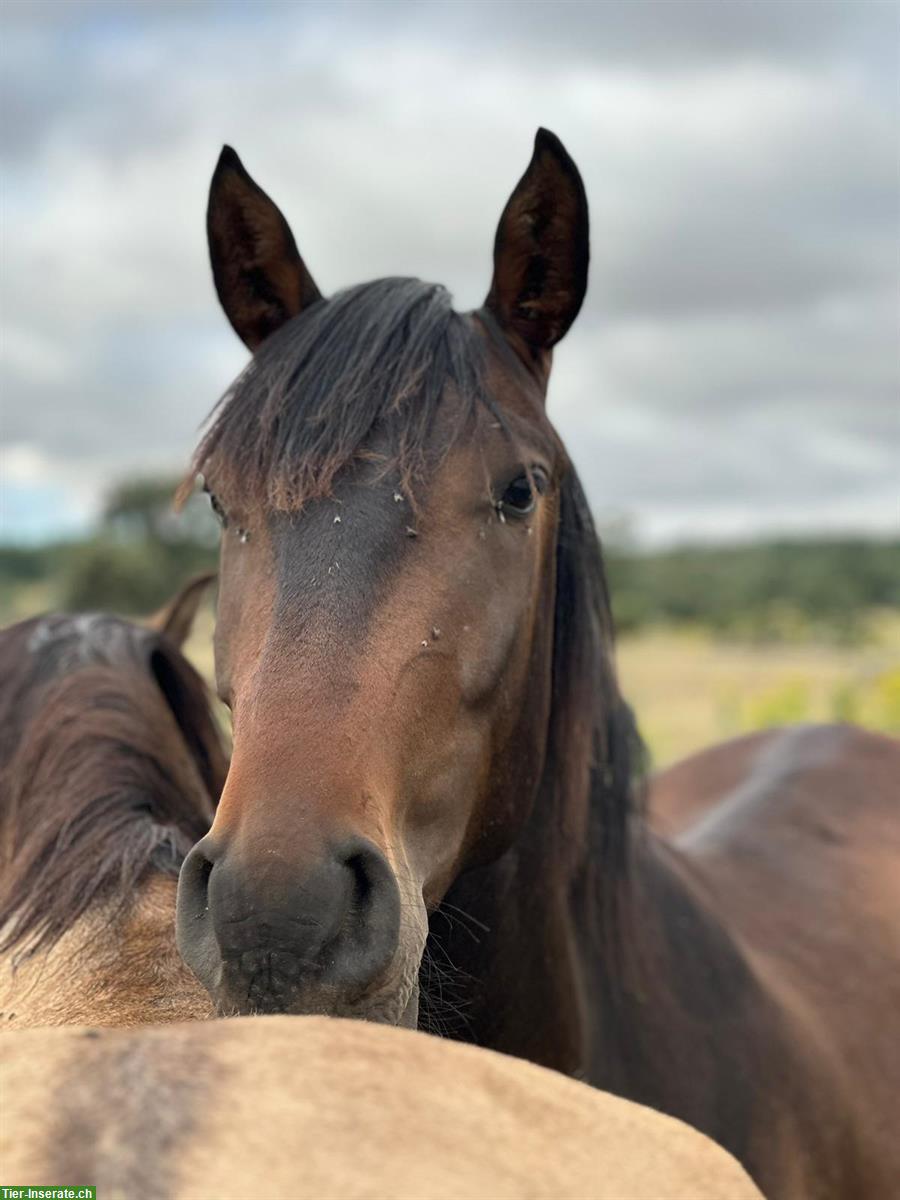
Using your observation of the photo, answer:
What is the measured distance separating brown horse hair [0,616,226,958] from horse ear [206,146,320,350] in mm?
905

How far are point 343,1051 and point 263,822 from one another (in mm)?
573

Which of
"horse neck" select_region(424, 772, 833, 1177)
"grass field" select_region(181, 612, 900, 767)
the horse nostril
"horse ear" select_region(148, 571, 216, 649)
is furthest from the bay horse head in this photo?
"grass field" select_region(181, 612, 900, 767)

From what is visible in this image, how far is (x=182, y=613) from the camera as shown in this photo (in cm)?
391

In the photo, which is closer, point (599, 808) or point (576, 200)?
point (576, 200)

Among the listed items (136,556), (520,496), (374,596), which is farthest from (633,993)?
(136,556)

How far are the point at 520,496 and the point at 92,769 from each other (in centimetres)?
110

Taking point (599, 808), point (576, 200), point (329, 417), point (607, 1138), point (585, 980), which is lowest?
point (585, 980)

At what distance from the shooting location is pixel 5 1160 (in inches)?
40.9

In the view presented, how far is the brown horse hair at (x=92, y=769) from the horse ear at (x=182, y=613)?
2.42ft

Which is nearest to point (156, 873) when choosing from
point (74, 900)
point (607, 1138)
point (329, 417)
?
point (74, 900)

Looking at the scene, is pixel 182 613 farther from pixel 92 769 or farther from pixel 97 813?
pixel 97 813

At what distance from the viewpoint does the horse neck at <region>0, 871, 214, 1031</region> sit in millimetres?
1962

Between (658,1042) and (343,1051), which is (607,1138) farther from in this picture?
(658,1042)

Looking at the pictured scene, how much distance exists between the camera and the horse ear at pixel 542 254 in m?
2.55
